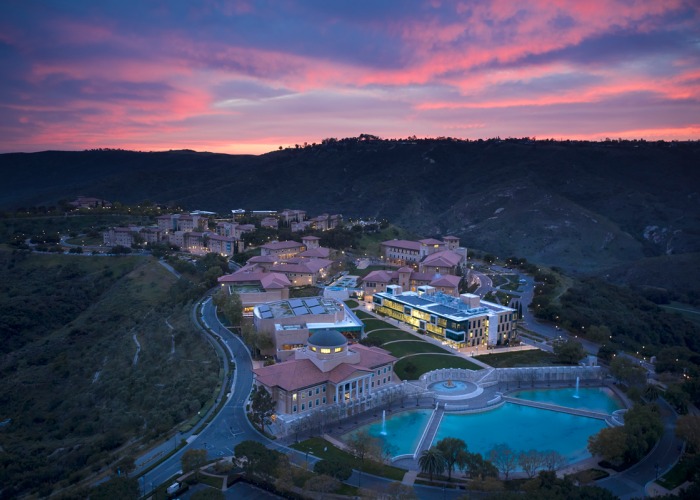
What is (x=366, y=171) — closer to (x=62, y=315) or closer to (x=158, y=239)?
(x=158, y=239)

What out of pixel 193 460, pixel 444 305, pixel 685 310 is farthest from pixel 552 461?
pixel 685 310

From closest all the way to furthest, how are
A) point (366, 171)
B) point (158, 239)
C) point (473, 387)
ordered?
1. point (473, 387)
2. point (158, 239)
3. point (366, 171)

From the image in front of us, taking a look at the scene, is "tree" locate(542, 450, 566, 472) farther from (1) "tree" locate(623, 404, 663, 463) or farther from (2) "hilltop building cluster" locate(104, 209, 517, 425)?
(2) "hilltop building cluster" locate(104, 209, 517, 425)

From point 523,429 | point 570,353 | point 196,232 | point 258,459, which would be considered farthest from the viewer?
point 196,232

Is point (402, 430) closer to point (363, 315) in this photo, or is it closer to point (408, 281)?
point (363, 315)

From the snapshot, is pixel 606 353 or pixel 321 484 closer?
pixel 321 484

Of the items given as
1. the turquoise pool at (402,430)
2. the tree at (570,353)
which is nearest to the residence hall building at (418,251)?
the tree at (570,353)

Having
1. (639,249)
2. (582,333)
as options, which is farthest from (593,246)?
(582,333)
